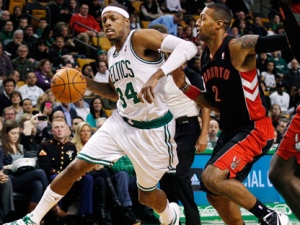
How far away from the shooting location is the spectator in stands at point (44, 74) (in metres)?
13.4

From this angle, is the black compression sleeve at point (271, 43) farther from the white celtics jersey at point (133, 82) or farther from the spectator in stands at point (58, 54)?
the spectator in stands at point (58, 54)

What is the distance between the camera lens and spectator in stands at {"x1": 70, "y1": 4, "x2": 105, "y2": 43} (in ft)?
54.7

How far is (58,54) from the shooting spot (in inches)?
585

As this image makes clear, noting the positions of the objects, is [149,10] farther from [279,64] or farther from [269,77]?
[279,64]

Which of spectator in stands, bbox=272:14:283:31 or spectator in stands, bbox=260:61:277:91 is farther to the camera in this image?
spectator in stands, bbox=272:14:283:31

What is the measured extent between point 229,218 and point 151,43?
6.22ft

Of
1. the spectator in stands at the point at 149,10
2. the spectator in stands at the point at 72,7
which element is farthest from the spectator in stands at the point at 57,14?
the spectator in stands at the point at 149,10

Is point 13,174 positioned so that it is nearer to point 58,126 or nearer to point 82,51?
point 58,126

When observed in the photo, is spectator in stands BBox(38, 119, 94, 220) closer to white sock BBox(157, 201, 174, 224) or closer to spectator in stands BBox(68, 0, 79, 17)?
white sock BBox(157, 201, 174, 224)

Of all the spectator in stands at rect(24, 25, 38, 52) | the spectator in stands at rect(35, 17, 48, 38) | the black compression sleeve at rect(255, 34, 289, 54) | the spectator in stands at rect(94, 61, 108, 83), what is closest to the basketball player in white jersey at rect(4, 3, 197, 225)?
the black compression sleeve at rect(255, 34, 289, 54)

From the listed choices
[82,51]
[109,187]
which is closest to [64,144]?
[109,187]

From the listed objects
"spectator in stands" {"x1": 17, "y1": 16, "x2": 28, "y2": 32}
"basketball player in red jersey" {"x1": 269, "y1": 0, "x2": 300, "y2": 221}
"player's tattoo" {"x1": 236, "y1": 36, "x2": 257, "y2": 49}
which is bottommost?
"spectator in stands" {"x1": 17, "y1": 16, "x2": 28, "y2": 32}

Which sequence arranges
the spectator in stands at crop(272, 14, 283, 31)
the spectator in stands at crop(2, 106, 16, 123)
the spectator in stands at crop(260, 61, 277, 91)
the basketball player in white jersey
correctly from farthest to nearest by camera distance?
the spectator in stands at crop(272, 14, 283, 31) → the spectator in stands at crop(260, 61, 277, 91) → the spectator in stands at crop(2, 106, 16, 123) → the basketball player in white jersey

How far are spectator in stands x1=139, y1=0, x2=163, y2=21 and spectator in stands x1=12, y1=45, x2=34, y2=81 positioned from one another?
5.72 m
